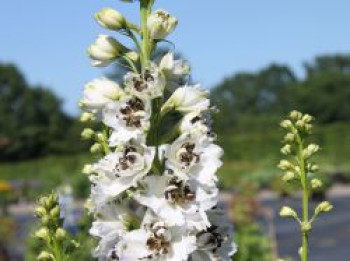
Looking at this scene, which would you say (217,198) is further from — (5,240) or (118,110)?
(5,240)

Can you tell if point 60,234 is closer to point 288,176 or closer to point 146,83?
point 146,83

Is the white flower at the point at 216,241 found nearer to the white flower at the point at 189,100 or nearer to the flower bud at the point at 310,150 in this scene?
the white flower at the point at 189,100

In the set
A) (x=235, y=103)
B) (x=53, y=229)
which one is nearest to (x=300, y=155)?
(x=53, y=229)

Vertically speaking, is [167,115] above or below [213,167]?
above

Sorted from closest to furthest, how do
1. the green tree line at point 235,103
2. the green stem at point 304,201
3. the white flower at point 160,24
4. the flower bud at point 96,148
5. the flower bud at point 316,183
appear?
the white flower at point 160,24 → the flower bud at point 96,148 → the green stem at point 304,201 → the flower bud at point 316,183 → the green tree line at point 235,103

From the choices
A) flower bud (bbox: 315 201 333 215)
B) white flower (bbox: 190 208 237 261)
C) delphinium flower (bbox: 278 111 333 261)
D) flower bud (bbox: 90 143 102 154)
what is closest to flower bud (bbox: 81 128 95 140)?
flower bud (bbox: 90 143 102 154)

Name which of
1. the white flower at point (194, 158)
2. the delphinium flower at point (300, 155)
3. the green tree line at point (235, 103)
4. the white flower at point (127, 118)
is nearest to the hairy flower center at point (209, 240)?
the white flower at point (194, 158)

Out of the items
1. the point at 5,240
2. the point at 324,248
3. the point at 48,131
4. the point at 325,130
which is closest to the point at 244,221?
the point at 5,240
